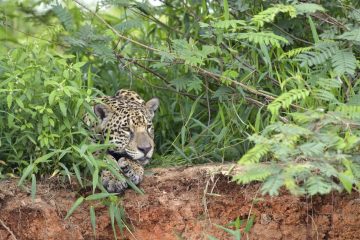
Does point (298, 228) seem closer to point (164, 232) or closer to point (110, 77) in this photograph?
point (164, 232)

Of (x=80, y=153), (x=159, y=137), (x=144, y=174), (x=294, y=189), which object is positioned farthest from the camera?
(x=159, y=137)

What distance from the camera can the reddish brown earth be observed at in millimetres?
7195

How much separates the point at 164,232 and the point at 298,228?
1135 millimetres

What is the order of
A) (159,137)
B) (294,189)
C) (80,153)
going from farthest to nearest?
1. (159,137)
2. (80,153)
3. (294,189)

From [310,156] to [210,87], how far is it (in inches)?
97.2

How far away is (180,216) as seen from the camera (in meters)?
7.31

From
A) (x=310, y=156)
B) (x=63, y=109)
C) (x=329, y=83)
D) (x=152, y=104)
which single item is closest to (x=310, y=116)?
(x=310, y=156)

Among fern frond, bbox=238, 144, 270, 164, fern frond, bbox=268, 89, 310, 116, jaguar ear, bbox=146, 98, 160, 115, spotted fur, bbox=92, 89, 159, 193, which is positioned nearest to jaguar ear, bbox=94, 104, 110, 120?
spotted fur, bbox=92, 89, 159, 193

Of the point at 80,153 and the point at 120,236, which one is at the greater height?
the point at 80,153

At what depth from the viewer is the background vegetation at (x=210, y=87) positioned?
21.2 ft

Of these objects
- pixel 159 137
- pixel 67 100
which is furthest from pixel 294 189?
pixel 159 137

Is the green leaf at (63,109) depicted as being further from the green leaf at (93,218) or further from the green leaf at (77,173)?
the green leaf at (93,218)

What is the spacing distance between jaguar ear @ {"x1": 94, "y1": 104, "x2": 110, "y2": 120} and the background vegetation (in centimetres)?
19

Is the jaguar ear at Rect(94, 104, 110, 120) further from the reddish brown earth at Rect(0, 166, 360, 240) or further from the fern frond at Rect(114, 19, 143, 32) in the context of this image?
the reddish brown earth at Rect(0, 166, 360, 240)
